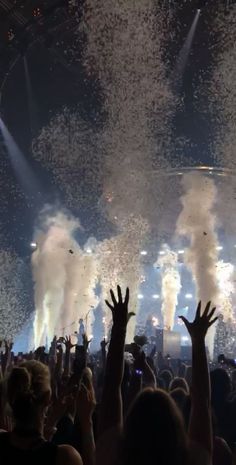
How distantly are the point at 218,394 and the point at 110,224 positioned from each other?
34.3 m

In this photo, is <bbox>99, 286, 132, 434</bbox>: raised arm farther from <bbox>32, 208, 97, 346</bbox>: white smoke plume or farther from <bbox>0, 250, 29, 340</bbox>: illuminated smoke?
<bbox>0, 250, 29, 340</bbox>: illuminated smoke

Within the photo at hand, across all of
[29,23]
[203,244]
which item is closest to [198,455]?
[29,23]

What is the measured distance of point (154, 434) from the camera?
5.69 ft

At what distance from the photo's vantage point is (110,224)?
3856 cm

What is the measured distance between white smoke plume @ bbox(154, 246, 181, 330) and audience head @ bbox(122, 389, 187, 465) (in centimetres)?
3432

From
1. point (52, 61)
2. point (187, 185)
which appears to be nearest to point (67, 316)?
point (187, 185)

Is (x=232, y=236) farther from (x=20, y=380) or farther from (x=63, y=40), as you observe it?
(x=20, y=380)

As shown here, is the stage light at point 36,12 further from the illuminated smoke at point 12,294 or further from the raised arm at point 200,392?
the illuminated smoke at point 12,294

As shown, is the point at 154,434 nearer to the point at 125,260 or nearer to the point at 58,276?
the point at 125,260

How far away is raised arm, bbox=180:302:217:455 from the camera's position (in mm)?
2238

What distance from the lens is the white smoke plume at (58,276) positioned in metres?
35.2

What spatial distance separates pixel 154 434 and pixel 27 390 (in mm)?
691

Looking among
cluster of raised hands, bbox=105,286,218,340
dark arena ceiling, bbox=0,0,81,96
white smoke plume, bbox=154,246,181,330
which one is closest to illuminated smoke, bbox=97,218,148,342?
white smoke plume, bbox=154,246,181,330

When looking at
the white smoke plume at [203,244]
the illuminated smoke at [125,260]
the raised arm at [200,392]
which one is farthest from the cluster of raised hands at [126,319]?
the illuminated smoke at [125,260]
